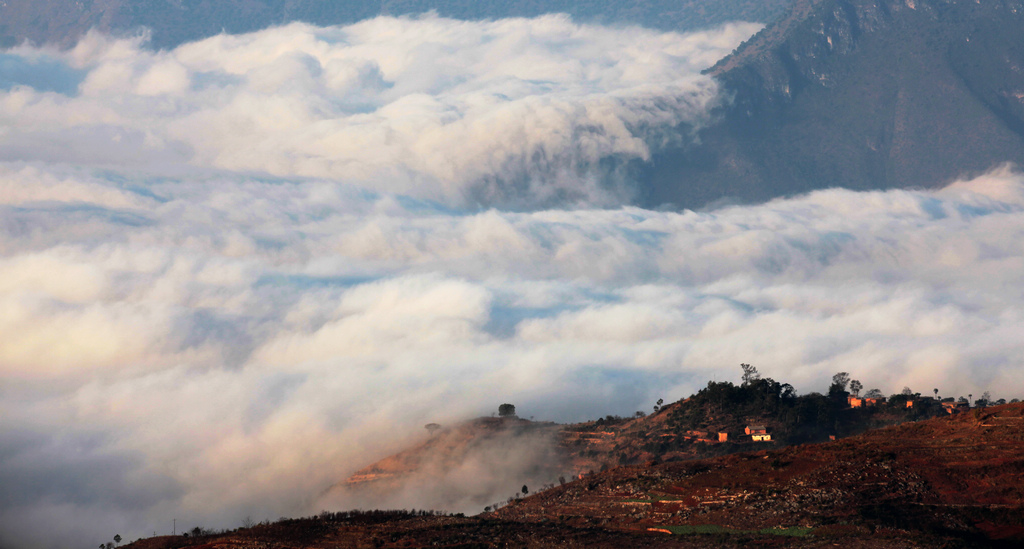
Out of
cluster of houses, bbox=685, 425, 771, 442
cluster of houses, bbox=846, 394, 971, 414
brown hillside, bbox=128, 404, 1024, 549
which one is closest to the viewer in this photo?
brown hillside, bbox=128, 404, 1024, 549

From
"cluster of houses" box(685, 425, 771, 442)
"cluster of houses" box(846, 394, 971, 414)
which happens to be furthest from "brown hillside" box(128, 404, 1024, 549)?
"cluster of houses" box(846, 394, 971, 414)

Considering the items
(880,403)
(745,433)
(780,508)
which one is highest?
(880,403)

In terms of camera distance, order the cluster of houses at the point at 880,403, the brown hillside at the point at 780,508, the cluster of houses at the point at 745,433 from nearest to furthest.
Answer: the brown hillside at the point at 780,508
the cluster of houses at the point at 745,433
the cluster of houses at the point at 880,403

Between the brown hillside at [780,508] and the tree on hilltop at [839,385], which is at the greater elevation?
the tree on hilltop at [839,385]

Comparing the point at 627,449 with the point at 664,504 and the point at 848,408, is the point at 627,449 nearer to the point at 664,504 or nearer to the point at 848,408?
the point at 848,408

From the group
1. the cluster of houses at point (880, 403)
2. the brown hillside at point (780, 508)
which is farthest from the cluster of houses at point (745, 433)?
the brown hillside at point (780, 508)

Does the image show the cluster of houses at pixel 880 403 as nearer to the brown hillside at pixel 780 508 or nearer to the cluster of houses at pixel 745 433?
the cluster of houses at pixel 745 433

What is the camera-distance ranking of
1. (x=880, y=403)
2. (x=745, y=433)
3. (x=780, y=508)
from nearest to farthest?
(x=780, y=508)
(x=745, y=433)
(x=880, y=403)

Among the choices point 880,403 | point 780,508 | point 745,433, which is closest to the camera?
point 780,508

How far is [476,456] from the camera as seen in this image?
5994 inches

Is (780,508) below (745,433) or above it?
below

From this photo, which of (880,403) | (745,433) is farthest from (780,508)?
(880,403)

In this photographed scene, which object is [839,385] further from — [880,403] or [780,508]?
[780,508]

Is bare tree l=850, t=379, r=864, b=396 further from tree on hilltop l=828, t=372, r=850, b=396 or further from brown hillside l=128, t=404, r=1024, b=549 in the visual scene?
brown hillside l=128, t=404, r=1024, b=549
